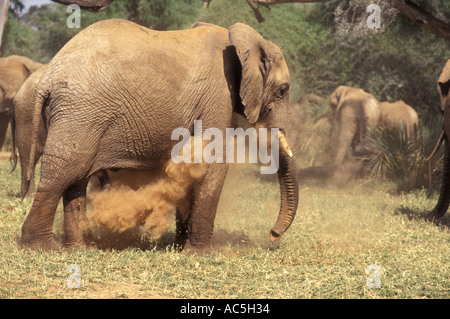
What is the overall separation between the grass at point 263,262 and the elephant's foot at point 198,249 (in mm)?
225

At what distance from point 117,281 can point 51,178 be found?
4.02 feet

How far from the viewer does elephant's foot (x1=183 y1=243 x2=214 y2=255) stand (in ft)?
21.7

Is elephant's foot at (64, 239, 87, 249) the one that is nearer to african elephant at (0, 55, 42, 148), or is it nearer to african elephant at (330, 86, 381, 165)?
african elephant at (0, 55, 42, 148)

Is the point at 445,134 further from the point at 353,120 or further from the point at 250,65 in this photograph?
the point at 353,120

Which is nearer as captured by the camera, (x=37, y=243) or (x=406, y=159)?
(x=37, y=243)

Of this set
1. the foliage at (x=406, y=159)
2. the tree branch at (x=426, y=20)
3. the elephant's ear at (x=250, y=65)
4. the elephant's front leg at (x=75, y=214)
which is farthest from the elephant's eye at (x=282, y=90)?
the foliage at (x=406, y=159)

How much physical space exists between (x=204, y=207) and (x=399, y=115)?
9.79 metres

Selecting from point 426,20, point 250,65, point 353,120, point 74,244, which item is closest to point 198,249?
point 74,244

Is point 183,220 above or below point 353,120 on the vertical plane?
below

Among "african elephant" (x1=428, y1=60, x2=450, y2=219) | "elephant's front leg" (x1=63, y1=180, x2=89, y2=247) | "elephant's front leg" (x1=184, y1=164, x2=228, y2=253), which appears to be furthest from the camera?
"african elephant" (x1=428, y1=60, x2=450, y2=219)

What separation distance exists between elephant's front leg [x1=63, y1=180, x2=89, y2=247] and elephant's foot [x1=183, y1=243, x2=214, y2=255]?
103 cm

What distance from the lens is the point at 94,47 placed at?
19.8 feet

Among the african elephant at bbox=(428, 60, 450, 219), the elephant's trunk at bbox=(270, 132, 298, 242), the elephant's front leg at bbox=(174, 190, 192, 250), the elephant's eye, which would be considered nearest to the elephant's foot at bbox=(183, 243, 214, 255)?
the elephant's front leg at bbox=(174, 190, 192, 250)

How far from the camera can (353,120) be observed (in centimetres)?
1589
